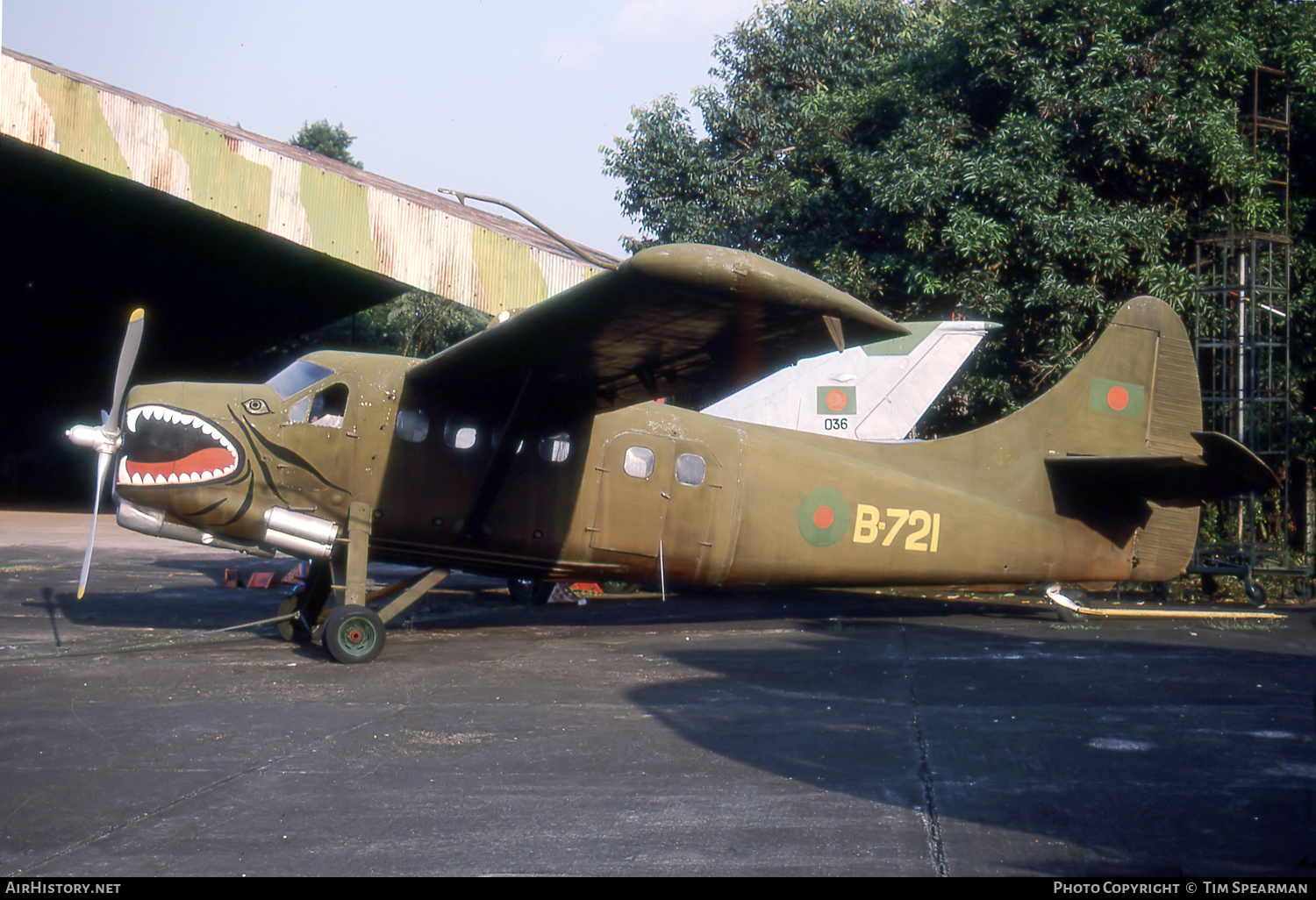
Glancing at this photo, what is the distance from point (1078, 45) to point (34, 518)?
92.3 ft

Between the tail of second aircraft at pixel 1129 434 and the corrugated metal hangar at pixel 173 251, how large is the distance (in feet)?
A: 30.9

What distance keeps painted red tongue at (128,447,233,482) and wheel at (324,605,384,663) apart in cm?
171

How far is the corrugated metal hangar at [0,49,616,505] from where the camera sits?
1781cm

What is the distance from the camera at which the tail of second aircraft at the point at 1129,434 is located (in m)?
12.0

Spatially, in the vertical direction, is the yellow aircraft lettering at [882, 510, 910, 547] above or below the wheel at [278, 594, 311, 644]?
above

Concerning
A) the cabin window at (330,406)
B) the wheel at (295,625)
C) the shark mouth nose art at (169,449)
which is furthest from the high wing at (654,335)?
the wheel at (295,625)

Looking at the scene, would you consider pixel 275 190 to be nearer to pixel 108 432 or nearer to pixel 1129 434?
pixel 108 432

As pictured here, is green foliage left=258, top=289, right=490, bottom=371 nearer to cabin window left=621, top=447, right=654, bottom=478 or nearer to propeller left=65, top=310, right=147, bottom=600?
cabin window left=621, top=447, right=654, bottom=478

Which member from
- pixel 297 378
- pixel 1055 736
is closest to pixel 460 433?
pixel 297 378

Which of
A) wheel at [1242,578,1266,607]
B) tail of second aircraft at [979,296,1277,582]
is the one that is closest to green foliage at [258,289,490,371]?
tail of second aircraft at [979,296,1277,582]

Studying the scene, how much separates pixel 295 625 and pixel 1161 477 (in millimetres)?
9661

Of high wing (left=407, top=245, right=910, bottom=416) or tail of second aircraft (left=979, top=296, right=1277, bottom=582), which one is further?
tail of second aircraft (left=979, top=296, right=1277, bottom=582)

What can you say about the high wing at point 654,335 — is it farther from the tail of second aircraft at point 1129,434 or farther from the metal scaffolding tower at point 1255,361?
the metal scaffolding tower at point 1255,361

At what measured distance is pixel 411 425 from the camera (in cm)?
1003
